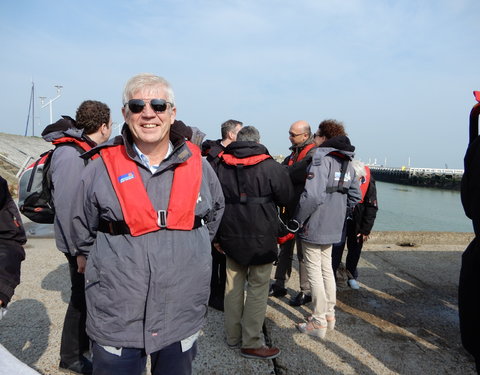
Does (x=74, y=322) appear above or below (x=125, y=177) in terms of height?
below

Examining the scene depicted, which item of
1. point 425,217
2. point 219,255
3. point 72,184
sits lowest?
point 425,217

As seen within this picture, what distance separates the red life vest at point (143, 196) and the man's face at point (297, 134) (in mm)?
2470

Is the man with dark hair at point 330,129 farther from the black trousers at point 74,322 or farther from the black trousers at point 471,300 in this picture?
the black trousers at point 74,322

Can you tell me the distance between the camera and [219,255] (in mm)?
4172

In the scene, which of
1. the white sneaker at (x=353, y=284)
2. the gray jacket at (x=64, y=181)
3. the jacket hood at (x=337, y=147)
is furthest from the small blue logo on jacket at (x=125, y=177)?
the white sneaker at (x=353, y=284)

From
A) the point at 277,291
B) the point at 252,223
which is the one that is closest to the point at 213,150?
the point at 252,223

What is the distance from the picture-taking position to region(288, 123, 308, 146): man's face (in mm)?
4057

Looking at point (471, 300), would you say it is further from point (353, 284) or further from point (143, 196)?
point (353, 284)

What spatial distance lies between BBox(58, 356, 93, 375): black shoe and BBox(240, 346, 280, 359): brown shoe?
1.25 meters

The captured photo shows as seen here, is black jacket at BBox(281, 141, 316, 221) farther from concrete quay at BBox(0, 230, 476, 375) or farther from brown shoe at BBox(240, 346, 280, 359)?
brown shoe at BBox(240, 346, 280, 359)

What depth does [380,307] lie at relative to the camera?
414cm

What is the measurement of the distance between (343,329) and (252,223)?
1.59 meters

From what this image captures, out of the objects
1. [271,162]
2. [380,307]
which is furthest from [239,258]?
[380,307]

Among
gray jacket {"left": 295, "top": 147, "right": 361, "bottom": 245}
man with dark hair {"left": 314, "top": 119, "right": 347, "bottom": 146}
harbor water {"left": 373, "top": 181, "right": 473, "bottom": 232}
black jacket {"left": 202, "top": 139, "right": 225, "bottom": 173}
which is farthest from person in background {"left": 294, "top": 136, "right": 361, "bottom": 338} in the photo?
harbor water {"left": 373, "top": 181, "right": 473, "bottom": 232}
